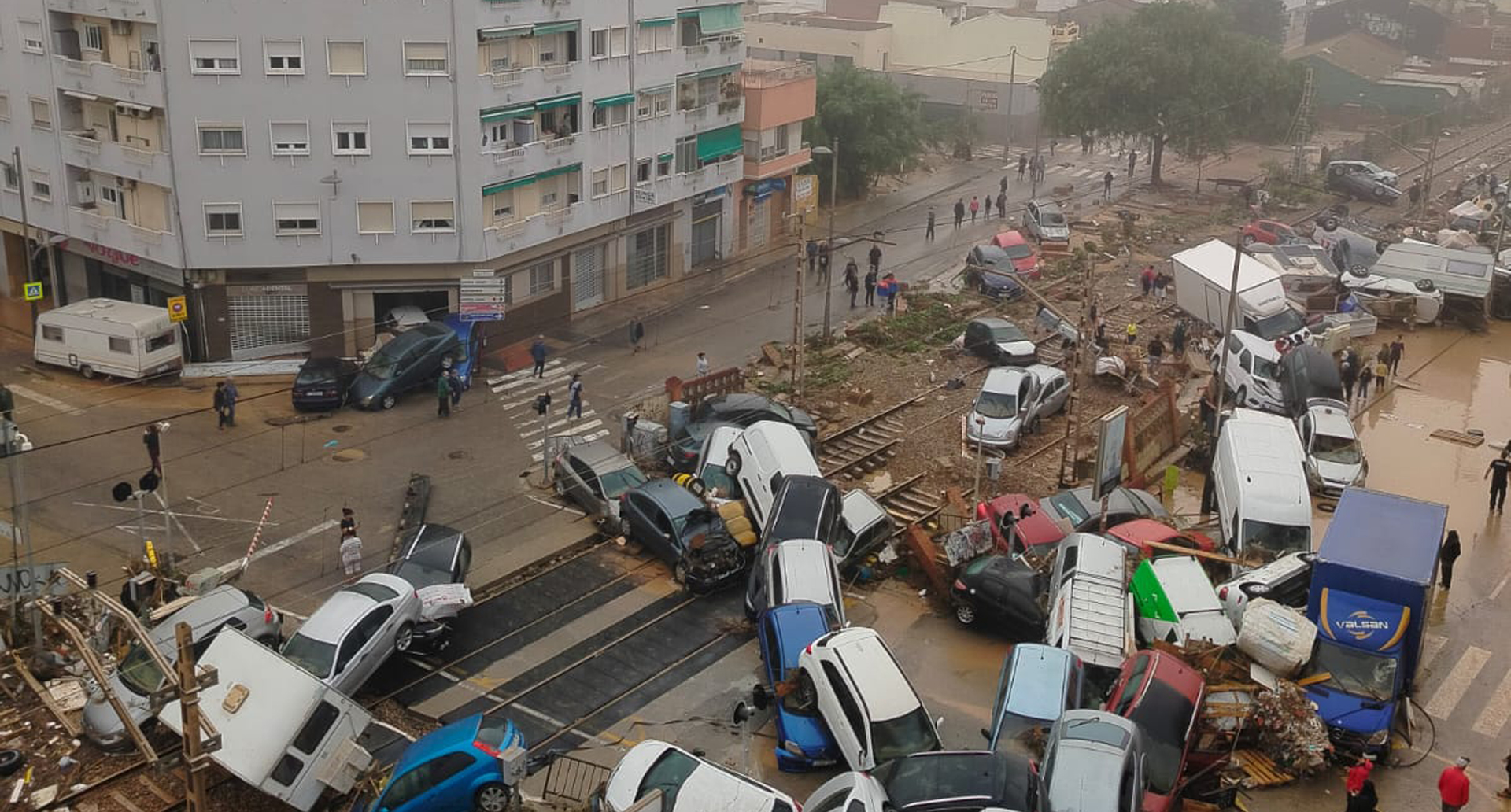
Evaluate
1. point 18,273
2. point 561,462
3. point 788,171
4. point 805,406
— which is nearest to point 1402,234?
point 788,171

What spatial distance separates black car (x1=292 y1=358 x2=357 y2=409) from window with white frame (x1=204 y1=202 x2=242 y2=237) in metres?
4.17

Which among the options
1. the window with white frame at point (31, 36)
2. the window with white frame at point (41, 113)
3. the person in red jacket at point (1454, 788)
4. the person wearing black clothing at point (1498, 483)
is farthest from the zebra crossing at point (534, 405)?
the person wearing black clothing at point (1498, 483)

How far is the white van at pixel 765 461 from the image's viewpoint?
1017 inches

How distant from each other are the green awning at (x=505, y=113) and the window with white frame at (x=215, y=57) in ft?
19.4

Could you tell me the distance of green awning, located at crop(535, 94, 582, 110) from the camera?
38.2 m

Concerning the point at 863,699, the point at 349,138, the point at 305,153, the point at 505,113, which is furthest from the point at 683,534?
the point at 505,113

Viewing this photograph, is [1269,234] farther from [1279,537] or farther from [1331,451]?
[1279,537]

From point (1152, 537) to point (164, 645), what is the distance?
1545 cm

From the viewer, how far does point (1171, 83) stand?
191 ft

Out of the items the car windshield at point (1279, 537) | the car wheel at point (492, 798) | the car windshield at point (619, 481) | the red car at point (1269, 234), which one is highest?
the car windshield at point (1279, 537)

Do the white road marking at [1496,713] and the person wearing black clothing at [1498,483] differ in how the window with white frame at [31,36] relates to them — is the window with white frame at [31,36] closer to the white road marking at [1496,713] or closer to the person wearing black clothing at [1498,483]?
the person wearing black clothing at [1498,483]

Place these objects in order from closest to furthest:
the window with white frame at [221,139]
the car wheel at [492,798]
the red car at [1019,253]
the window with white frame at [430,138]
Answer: the car wheel at [492,798], the window with white frame at [221,139], the window with white frame at [430,138], the red car at [1019,253]

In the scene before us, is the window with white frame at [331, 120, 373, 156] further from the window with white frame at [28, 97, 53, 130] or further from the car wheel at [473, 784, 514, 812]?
the car wheel at [473, 784, 514, 812]

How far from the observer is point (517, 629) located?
911 inches
